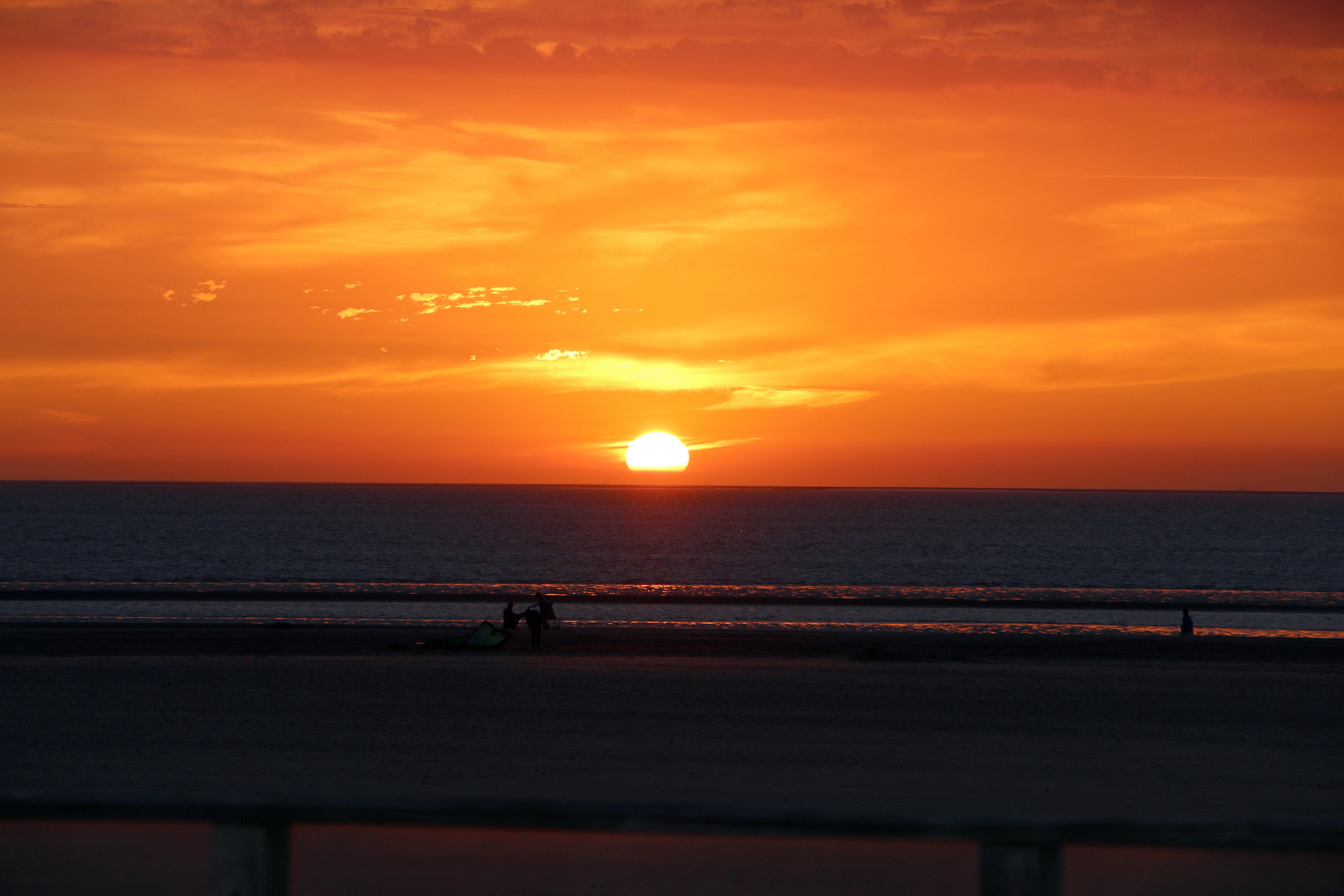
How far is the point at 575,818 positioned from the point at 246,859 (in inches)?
36.2

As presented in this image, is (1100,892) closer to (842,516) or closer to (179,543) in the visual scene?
(179,543)

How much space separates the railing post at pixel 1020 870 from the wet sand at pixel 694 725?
15.6 ft

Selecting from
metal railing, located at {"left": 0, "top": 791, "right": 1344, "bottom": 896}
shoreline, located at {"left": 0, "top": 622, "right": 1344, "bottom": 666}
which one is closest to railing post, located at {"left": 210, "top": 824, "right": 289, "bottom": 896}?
metal railing, located at {"left": 0, "top": 791, "right": 1344, "bottom": 896}

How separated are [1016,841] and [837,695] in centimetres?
1768

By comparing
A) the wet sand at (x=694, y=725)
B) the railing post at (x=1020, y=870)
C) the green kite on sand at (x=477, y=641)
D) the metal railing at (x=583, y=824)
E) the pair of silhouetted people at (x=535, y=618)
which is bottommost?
the railing post at (x=1020, y=870)

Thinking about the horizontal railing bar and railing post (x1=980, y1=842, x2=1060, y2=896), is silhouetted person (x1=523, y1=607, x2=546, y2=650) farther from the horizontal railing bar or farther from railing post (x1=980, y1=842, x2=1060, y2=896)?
railing post (x1=980, y1=842, x2=1060, y2=896)

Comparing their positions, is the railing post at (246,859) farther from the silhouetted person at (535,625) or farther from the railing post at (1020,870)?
the silhouetted person at (535,625)

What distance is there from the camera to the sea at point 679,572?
42.1 meters

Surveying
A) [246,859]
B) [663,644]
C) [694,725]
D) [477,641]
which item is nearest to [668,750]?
[694,725]

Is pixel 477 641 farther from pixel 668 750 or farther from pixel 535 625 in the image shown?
pixel 668 750

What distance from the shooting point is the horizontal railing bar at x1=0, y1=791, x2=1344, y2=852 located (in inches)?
112

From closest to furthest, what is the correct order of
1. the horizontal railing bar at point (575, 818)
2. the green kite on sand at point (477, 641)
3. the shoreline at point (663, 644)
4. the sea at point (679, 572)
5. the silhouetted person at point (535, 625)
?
1. the horizontal railing bar at point (575, 818)
2. the shoreline at point (663, 644)
3. the green kite on sand at point (477, 641)
4. the silhouetted person at point (535, 625)
5. the sea at point (679, 572)

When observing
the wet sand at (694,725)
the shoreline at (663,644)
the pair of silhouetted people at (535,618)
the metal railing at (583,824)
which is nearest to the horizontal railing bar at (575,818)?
the metal railing at (583,824)

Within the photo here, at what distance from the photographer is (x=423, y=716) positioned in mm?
17500
